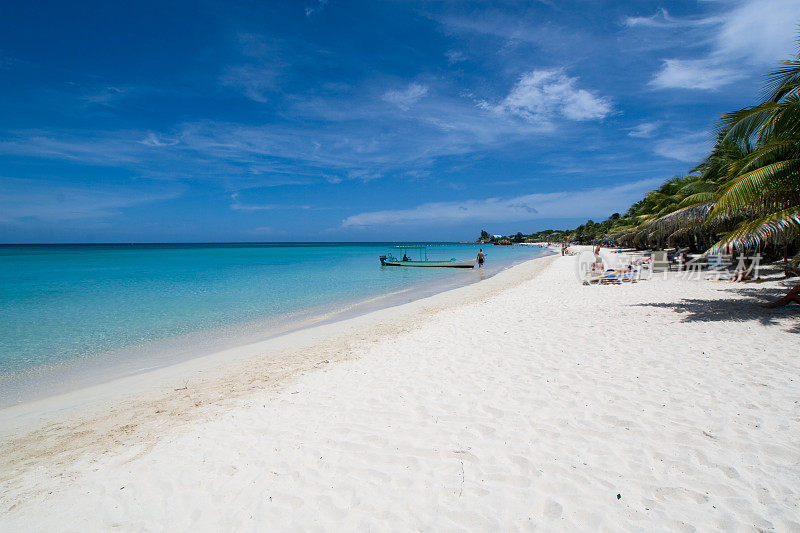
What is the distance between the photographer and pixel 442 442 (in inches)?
132

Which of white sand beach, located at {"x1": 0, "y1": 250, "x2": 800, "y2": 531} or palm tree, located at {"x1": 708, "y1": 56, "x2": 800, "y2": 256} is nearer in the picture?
white sand beach, located at {"x1": 0, "y1": 250, "x2": 800, "y2": 531}

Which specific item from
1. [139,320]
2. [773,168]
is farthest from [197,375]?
[773,168]

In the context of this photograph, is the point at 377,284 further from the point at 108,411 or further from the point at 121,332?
the point at 108,411

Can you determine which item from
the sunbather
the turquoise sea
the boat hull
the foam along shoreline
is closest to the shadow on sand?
the sunbather

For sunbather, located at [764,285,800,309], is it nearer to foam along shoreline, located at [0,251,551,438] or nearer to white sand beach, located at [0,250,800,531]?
white sand beach, located at [0,250,800,531]

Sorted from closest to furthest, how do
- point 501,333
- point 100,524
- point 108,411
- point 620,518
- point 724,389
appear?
point 620,518 < point 100,524 < point 724,389 < point 108,411 < point 501,333

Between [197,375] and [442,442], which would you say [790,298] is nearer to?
[442,442]

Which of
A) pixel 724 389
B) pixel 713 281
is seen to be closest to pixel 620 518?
pixel 724 389

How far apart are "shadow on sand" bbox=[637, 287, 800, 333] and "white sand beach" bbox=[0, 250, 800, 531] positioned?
0.78 m

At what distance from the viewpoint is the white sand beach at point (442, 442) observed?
98.9 inches

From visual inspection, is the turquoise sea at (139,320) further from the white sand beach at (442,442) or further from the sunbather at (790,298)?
the sunbather at (790,298)

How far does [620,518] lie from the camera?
234 centimetres

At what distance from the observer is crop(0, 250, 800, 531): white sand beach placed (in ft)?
8.24

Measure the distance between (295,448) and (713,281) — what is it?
54.0ft
